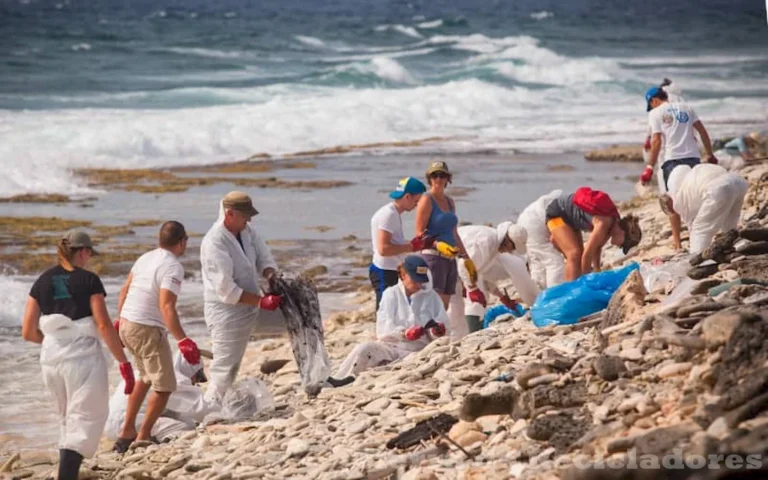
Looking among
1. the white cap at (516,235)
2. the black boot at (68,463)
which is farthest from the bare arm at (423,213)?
the black boot at (68,463)

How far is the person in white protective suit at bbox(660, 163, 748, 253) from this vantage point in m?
10.3

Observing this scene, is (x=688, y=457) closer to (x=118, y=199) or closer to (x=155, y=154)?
(x=118, y=199)

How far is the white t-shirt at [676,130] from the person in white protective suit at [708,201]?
1.36m

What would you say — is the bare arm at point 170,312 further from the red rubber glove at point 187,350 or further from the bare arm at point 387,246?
the bare arm at point 387,246

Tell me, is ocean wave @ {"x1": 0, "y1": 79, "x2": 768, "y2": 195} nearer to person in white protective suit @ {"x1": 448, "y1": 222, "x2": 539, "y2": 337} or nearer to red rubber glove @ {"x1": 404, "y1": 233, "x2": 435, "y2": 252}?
person in white protective suit @ {"x1": 448, "y1": 222, "x2": 539, "y2": 337}

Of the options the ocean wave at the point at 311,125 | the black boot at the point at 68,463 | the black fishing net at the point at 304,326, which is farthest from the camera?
the ocean wave at the point at 311,125

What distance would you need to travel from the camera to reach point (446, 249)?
33.5ft

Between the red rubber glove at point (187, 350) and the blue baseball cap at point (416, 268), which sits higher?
the blue baseball cap at point (416, 268)

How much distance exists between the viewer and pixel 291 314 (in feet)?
30.9

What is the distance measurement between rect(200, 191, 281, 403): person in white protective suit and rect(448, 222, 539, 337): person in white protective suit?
1.89 meters

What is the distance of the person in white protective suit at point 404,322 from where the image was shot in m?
9.38

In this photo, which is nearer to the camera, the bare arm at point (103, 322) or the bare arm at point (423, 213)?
the bare arm at point (103, 322)

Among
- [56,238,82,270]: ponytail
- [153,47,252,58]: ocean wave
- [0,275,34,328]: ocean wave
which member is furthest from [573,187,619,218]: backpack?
[153,47,252,58]: ocean wave

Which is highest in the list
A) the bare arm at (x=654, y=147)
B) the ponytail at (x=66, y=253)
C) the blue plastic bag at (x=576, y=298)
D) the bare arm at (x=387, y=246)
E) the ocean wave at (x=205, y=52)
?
the ocean wave at (x=205, y=52)
